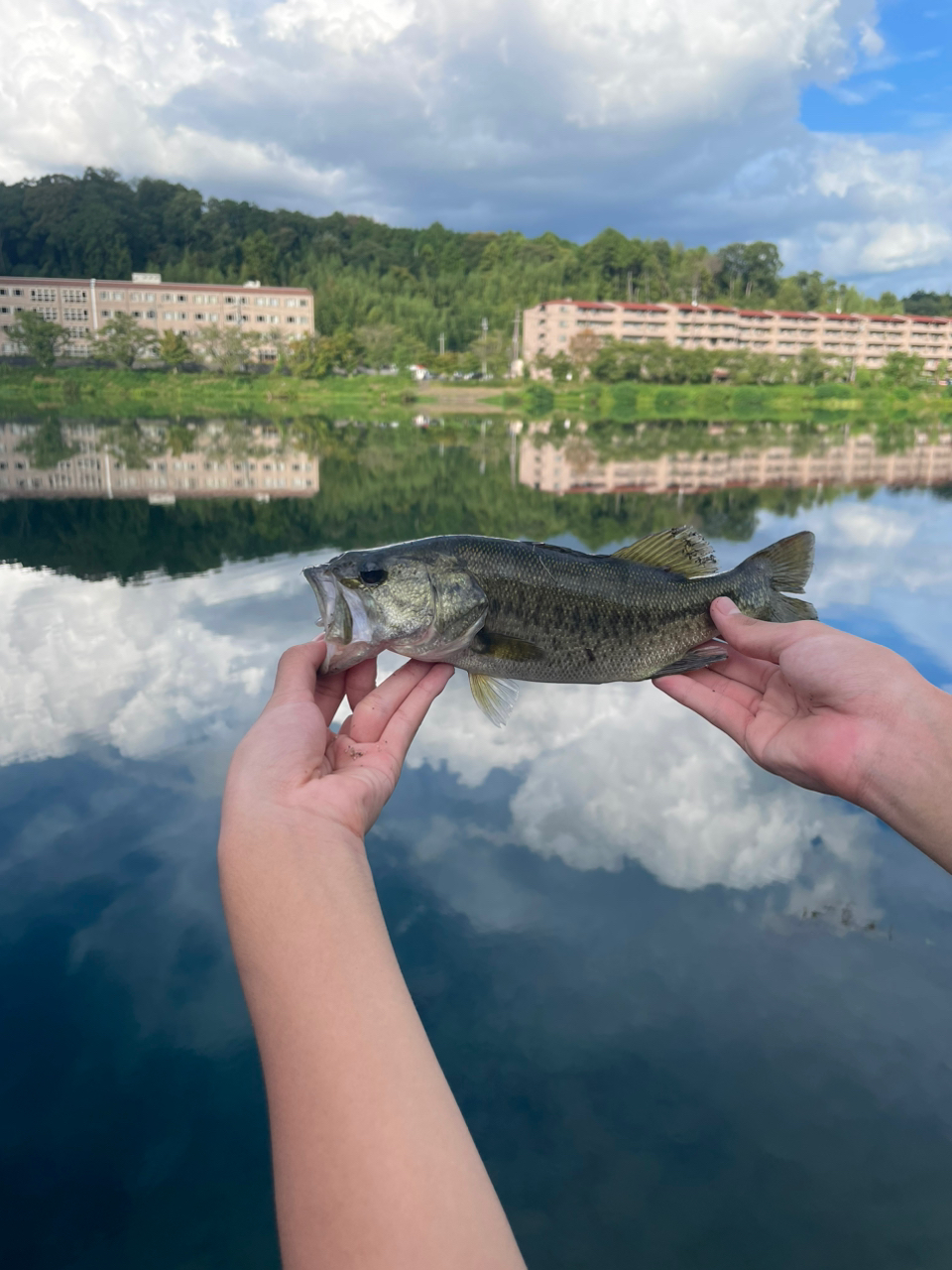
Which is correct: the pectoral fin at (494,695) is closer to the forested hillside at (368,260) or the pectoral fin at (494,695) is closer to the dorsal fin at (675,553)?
the dorsal fin at (675,553)

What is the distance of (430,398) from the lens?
65.6m

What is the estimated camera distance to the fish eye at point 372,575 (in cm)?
319

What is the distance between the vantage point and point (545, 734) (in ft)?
23.3

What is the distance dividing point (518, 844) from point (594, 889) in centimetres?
69

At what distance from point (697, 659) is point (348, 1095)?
270 cm

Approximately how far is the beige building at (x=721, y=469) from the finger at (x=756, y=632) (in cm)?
1474

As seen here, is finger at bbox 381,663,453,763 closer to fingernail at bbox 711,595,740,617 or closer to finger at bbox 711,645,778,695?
fingernail at bbox 711,595,740,617

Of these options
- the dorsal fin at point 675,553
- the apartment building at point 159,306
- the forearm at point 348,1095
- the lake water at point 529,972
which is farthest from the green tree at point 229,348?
the forearm at point 348,1095

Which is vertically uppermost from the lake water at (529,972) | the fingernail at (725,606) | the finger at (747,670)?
the fingernail at (725,606)

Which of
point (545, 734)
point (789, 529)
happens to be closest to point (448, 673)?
point (545, 734)

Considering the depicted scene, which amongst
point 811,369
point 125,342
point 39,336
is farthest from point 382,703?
point 811,369

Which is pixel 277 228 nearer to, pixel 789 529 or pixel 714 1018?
pixel 789 529

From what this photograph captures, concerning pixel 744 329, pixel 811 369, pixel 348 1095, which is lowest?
pixel 348 1095

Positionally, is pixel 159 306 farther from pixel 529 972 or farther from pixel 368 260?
pixel 529 972
